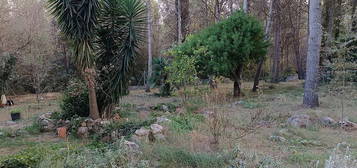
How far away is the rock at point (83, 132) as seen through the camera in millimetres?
6368

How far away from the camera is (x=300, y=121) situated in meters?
6.93

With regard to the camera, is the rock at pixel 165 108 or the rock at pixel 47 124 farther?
the rock at pixel 165 108

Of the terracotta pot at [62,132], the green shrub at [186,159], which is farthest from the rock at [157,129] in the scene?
the terracotta pot at [62,132]

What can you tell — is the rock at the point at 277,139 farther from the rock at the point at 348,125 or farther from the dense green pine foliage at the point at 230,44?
the dense green pine foliage at the point at 230,44

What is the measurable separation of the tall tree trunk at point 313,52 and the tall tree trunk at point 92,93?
621 cm

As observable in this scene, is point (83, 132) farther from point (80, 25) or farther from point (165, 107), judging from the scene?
point (165, 107)

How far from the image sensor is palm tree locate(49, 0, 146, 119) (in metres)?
6.57

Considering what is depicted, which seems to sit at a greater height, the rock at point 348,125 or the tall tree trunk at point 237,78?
the tall tree trunk at point 237,78

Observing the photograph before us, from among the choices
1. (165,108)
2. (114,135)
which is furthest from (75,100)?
(165,108)

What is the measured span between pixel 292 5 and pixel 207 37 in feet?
32.5

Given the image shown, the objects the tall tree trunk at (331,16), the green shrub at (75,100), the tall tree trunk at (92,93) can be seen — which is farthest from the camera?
the tall tree trunk at (331,16)

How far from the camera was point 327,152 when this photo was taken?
4.60 meters

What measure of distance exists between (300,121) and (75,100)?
5.39 m

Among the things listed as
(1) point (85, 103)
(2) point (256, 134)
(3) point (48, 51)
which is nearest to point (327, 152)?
(2) point (256, 134)
